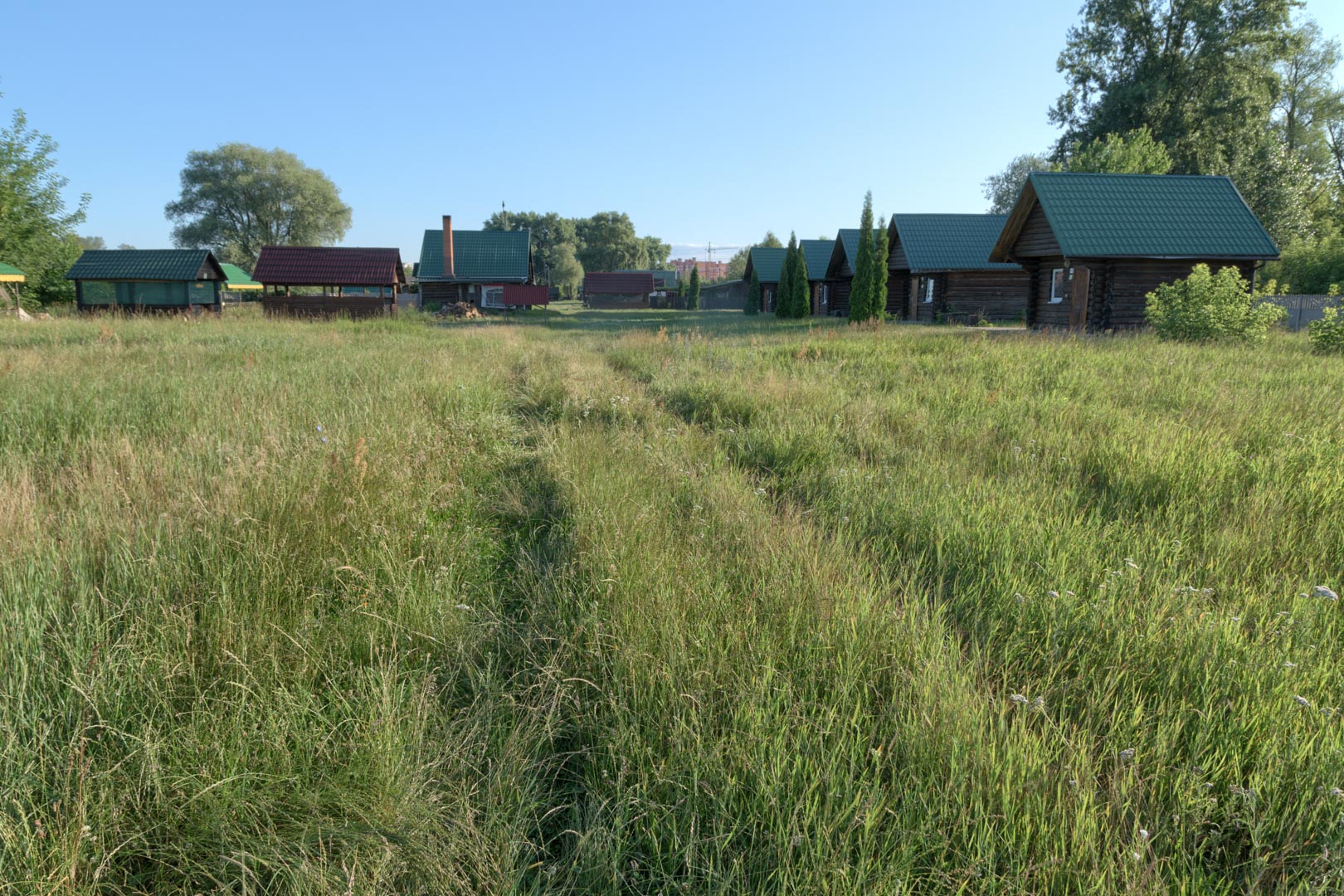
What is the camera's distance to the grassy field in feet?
5.67

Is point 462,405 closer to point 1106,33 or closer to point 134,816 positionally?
point 134,816

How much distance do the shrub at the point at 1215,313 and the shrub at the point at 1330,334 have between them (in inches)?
36.5

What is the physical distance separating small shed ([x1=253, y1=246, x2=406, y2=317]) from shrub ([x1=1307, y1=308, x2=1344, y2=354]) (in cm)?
3622

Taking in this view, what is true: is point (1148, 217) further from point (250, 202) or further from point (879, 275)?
point (250, 202)

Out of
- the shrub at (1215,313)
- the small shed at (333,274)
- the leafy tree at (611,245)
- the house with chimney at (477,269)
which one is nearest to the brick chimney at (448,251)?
the house with chimney at (477,269)

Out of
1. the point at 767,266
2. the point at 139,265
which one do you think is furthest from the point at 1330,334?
the point at 139,265

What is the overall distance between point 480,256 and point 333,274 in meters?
11.5

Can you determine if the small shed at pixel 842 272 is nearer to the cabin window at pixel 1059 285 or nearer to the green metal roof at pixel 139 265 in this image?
the cabin window at pixel 1059 285

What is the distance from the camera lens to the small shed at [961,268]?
94.6ft

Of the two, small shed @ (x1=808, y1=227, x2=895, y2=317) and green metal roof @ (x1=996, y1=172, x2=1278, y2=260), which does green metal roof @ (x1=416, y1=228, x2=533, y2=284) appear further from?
green metal roof @ (x1=996, y1=172, x2=1278, y2=260)

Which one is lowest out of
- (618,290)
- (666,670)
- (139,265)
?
(666,670)

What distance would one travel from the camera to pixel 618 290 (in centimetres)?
6962

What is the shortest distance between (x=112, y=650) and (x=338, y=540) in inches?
46.7

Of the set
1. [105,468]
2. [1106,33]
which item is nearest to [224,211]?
[1106,33]
